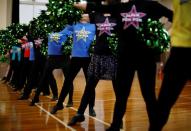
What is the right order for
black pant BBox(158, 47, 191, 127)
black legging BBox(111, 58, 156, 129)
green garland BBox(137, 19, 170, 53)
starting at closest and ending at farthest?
black pant BBox(158, 47, 191, 127), black legging BBox(111, 58, 156, 129), green garland BBox(137, 19, 170, 53)

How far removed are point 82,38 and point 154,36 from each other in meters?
1.78

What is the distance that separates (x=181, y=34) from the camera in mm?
2568

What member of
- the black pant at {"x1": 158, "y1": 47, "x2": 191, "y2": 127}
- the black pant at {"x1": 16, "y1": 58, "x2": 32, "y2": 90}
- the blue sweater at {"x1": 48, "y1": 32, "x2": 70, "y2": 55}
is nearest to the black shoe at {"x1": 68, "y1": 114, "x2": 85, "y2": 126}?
the blue sweater at {"x1": 48, "y1": 32, "x2": 70, "y2": 55}

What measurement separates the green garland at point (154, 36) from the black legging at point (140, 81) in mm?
180

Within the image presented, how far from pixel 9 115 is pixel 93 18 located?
198 centimetres

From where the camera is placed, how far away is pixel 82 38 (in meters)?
5.19

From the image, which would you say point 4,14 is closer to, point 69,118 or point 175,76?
point 69,118

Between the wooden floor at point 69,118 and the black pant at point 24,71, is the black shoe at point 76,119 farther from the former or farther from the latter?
the black pant at point 24,71

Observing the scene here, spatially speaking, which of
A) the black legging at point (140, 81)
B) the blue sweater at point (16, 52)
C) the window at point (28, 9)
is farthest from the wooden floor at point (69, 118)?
the window at point (28, 9)

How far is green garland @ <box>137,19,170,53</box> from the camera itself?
3.52 m

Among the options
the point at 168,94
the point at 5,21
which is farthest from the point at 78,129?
the point at 5,21

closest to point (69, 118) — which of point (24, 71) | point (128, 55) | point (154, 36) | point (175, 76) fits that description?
point (128, 55)

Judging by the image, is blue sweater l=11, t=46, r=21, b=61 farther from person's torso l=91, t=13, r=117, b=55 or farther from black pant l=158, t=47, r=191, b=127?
black pant l=158, t=47, r=191, b=127

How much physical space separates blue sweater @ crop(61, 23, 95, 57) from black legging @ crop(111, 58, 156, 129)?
163cm
